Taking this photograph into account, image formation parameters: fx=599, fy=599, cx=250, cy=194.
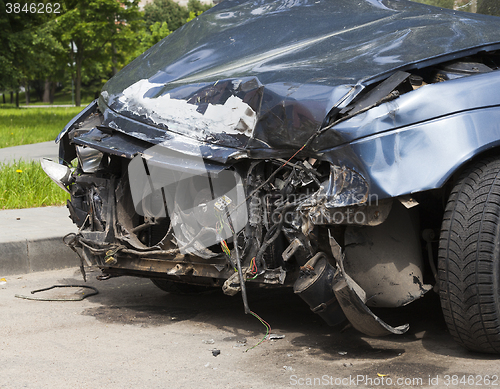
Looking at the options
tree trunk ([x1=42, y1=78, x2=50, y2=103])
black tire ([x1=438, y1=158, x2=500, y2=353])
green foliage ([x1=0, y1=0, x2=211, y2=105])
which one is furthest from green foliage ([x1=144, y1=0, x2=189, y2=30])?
black tire ([x1=438, y1=158, x2=500, y2=353])

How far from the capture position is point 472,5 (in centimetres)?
466

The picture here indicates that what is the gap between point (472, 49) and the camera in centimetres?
285

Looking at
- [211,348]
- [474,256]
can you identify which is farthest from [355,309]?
[211,348]

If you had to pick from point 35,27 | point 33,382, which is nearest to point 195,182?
point 33,382

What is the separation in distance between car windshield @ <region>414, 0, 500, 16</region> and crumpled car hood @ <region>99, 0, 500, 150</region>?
0.55 meters

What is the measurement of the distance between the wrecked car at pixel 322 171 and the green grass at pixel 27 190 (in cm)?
309

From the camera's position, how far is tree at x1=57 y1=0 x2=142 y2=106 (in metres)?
30.1

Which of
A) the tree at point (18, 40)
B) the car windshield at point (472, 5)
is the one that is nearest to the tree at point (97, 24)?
the tree at point (18, 40)

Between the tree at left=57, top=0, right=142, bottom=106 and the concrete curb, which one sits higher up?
the tree at left=57, top=0, right=142, bottom=106

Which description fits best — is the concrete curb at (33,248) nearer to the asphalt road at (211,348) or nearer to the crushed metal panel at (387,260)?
the asphalt road at (211,348)

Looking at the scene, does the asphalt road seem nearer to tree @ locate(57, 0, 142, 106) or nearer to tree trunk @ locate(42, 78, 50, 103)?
tree @ locate(57, 0, 142, 106)

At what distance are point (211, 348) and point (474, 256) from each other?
4.42 feet

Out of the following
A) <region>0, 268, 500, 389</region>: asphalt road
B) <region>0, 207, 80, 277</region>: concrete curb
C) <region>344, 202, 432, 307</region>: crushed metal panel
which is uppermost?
<region>344, 202, 432, 307</region>: crushed metal panel

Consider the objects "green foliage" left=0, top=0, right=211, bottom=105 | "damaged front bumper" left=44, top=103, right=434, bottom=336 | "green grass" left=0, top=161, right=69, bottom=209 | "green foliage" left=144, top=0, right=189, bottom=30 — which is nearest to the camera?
"damaged front bumper" left=44, top=103, right=434, bottom=336
